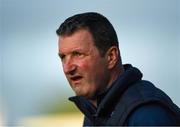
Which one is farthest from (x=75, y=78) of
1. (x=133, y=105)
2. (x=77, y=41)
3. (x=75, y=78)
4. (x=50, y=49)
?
(x=50, y=49)

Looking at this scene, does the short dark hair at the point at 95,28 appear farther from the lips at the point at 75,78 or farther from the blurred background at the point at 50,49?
the blurred background at the point at 50,49

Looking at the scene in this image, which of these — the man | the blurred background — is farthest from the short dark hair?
the blurred background

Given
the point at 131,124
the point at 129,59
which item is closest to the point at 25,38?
the point at 129,59

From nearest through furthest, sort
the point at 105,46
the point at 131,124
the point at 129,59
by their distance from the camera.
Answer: the point at 131,124 < the point at 105,46 < the point at 129,59

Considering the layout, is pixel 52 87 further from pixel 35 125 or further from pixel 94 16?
pixel 94 16

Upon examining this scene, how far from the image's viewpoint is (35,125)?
2.66m

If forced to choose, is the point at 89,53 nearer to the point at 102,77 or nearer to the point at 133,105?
the point at 102,77

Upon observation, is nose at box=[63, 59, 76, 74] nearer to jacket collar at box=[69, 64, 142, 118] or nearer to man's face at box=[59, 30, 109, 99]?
man's face at box=[59, 30, 109, 99]

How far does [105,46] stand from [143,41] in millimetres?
1185

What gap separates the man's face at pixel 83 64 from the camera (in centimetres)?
145

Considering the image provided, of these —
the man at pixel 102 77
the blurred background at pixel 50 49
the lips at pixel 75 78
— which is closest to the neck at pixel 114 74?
the man at pixel 102 77

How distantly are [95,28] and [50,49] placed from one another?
1214 millimetres

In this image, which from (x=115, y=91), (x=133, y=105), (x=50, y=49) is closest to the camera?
(x=133, y=105)

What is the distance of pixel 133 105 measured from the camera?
133cm
